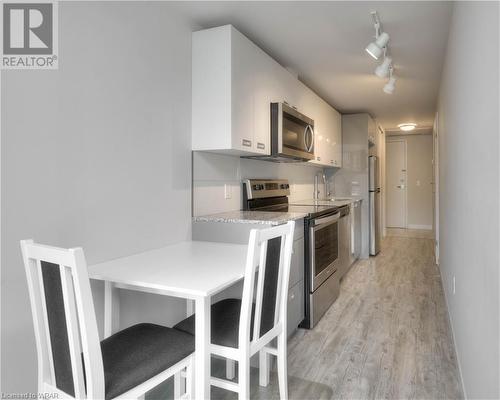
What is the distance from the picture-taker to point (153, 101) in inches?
84.5

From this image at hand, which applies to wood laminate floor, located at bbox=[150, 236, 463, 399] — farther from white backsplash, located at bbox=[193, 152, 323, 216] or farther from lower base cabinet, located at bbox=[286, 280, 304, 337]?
white backsplash, located at bbox=[193, 152, 323, 216]

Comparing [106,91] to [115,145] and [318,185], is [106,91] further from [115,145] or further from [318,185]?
[318,185]

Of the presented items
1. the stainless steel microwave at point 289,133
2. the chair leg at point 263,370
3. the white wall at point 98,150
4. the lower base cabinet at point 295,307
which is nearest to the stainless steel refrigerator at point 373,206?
the stainless steel microwave at point 289,133

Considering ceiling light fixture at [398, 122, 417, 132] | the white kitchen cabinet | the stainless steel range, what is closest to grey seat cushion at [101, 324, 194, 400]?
the stainless steel range

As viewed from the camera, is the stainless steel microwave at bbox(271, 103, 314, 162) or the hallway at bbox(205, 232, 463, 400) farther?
the stainless steel microwave at bbox(271, 103, 314, 162)

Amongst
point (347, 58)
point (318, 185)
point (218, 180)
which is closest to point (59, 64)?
point (218, 180)

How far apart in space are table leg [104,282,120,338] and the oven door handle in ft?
5.12

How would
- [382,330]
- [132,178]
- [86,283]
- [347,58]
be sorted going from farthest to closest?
[347,58], [382,330], [132,178], [86,283]

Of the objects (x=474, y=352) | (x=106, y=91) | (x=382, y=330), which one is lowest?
(x=382, y=330)

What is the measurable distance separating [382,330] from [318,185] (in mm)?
2908

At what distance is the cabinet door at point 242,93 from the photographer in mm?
2428

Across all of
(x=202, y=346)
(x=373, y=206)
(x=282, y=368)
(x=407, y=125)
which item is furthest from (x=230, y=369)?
(x=407, y=125)

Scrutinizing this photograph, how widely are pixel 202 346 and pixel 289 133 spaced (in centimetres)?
214

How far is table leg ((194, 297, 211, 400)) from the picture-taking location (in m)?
1.36
